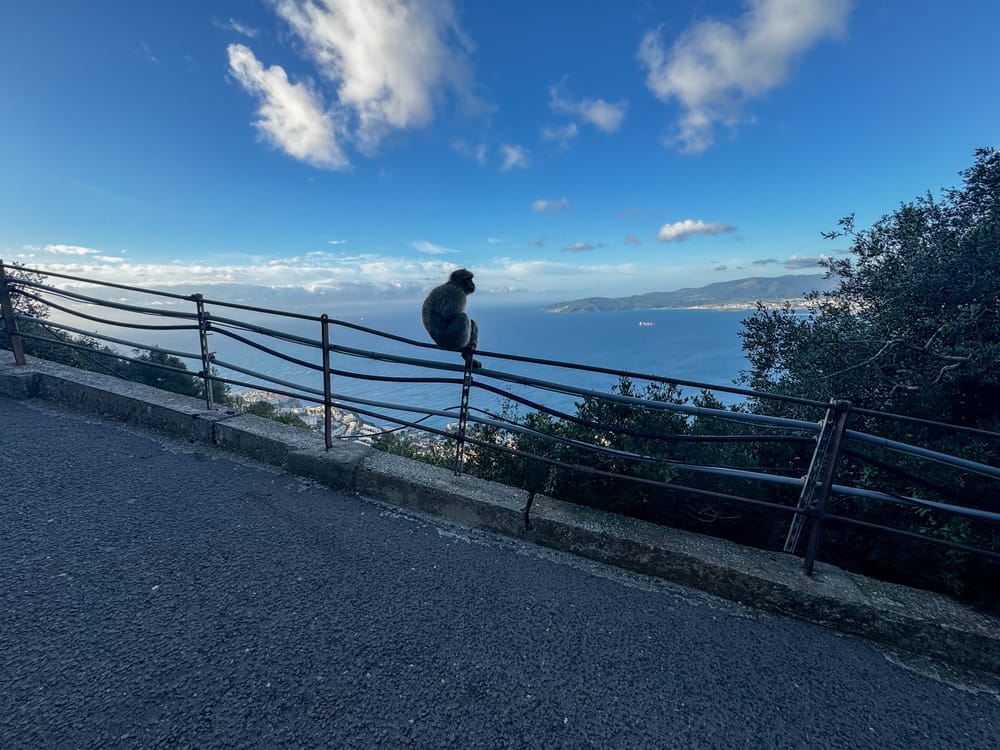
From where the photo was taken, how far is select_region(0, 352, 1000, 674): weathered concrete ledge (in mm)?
2080

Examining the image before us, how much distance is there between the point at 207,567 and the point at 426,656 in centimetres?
123

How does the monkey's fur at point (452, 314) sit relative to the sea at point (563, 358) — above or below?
above

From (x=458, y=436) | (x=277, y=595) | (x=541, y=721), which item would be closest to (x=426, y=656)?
(x=541, y=721)

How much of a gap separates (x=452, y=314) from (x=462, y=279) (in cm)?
43

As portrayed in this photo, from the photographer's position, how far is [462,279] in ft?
12.2

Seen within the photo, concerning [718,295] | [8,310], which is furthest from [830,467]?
[718,295]

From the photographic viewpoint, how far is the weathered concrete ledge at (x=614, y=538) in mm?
2080

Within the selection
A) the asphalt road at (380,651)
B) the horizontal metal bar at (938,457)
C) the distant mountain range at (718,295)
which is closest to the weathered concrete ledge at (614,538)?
the asphalt road at (380,651)

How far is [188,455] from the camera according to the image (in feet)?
11.0

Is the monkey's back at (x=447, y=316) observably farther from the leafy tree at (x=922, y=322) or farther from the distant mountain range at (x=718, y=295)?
the distant mountain range at (x=718, y=295)

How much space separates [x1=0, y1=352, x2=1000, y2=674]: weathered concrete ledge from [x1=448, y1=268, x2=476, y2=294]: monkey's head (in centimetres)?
157

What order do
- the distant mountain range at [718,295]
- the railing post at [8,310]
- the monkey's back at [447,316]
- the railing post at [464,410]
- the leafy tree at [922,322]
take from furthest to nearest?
the distant mountain range at [718,295] < the leafy tree at [922,322] < the railing post at [8,310] < the monkey's back at [447,316] < the railing post at [464,410]

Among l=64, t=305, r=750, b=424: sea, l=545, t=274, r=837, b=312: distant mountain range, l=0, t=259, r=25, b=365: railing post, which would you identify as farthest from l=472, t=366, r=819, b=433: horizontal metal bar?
l=545, t=274, r=837, b=312: distant mountain range

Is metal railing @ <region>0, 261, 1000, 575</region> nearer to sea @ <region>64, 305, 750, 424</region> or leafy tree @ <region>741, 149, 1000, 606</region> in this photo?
leafy tree @ <region>741, 149, 1000, 606</region>
